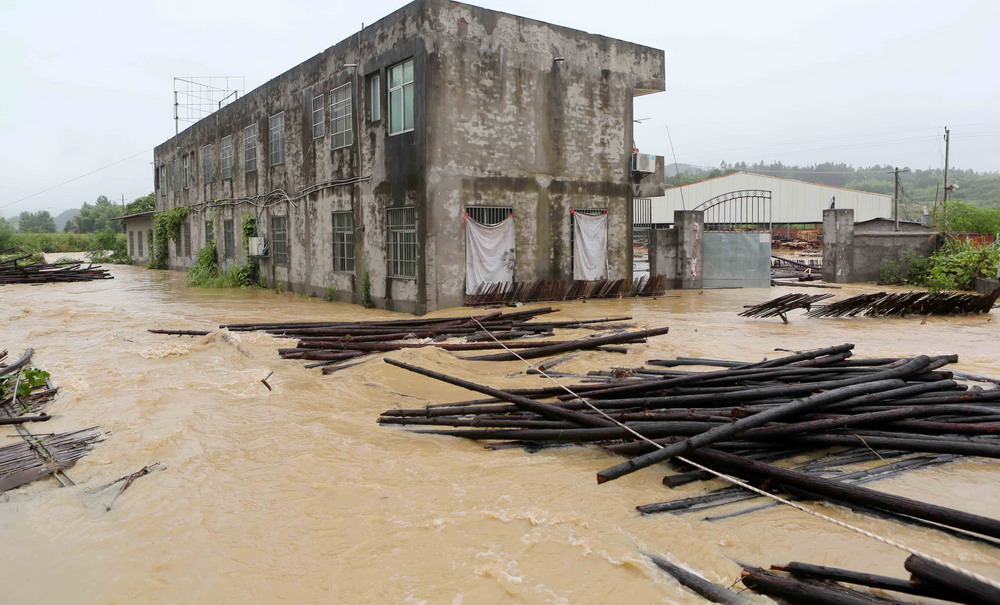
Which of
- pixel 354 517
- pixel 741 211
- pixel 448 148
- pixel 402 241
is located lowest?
pixel 354 517

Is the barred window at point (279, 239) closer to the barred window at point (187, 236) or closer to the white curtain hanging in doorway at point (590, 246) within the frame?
the white curtain hanging in doorway at point (590, 246)

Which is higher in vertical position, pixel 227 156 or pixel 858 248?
pixel 227 156

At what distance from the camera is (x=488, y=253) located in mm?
15414

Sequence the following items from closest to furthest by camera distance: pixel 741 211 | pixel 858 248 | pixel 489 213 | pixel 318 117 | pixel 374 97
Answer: pixel 489 213 → pixel 374 97 → pixel 318 117 → pixel 858 248 → pixel 741 211

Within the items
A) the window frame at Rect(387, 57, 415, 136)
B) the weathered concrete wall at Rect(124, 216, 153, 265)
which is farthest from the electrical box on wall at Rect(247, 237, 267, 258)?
the weathered concrete wall at Rect(124, 216, 153, 265)

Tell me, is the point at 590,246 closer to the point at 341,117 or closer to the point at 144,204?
the point at 341,117

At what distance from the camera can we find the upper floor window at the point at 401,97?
1503 cm

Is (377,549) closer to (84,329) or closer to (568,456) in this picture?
(568,456)

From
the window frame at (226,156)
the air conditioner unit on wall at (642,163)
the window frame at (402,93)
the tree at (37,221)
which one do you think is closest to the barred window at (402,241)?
the window frame at (402,93)

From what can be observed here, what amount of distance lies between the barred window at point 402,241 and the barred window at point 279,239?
673cm

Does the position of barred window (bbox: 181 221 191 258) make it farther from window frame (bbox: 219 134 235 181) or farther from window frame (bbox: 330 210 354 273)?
window frame (bbox: 330 210 354 273)

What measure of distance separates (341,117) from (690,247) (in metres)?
9.90

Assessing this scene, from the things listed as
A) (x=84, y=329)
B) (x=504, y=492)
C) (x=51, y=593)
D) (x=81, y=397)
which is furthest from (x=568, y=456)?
(x=84, y=329)

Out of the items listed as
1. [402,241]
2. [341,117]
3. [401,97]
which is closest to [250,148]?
[341,117]
